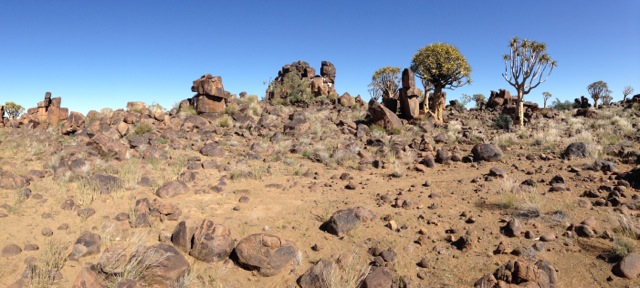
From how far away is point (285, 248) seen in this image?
512cm

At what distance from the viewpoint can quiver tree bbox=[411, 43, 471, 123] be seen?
20594 mm

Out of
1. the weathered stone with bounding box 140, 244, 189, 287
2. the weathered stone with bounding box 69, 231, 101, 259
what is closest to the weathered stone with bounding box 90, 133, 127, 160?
the weathered stone with bounding box 69, 231, 101, 259

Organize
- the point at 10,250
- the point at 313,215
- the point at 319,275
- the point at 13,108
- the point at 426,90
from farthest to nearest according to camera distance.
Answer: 1. the point at 13,108
2. the point at 426,90
3. the point at 313,215
4. the point at 10,250
5. the point at 319,275

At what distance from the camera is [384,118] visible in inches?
688

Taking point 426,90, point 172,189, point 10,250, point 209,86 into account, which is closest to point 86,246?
point 10,250

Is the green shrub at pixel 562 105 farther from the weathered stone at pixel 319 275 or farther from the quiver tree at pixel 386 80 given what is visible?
the weathered stone at pixel 319 275

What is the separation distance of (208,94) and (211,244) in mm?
15159

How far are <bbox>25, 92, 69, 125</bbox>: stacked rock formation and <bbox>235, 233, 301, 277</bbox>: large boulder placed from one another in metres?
16.1

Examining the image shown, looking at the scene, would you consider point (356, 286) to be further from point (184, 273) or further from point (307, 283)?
point (184, 273)

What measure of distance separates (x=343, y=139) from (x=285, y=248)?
9807mm

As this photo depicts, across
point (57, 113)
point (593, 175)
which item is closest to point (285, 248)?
point (593, 175)

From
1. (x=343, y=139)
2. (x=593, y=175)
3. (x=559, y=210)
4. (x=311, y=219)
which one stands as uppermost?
(x=343, y=139)

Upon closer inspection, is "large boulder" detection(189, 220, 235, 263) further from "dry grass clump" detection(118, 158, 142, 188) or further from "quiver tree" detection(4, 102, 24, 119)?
"quiver tree" detection(4, 102, 24, 119)

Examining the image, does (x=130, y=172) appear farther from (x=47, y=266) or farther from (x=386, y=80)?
(x=386, y=80)
